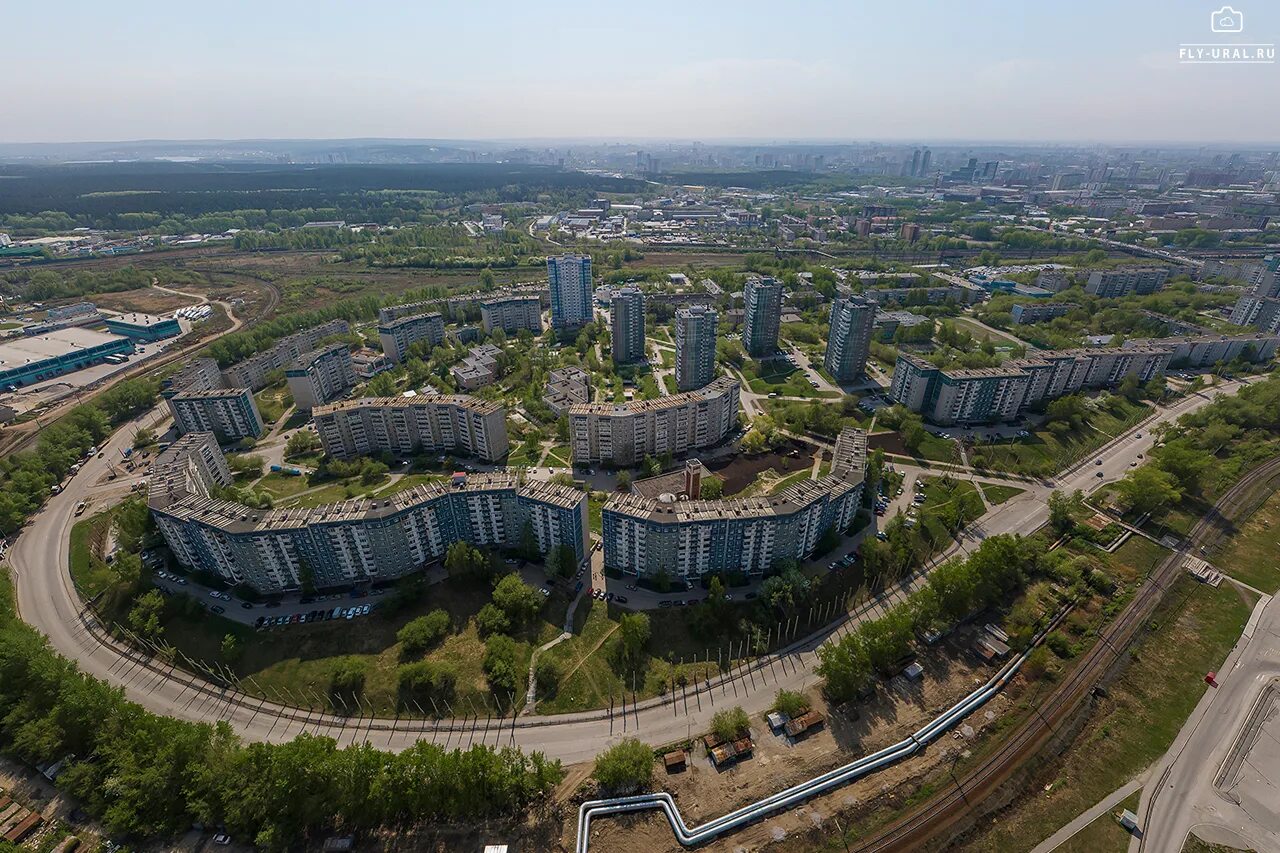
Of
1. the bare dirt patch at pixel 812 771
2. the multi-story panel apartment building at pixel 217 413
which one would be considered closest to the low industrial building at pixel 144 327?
the multi-story panel apartment building at pixel 217 413

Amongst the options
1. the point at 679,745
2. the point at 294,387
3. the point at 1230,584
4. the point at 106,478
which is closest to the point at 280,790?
the point at 679,745

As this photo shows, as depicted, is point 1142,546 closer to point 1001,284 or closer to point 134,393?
point 1001,284

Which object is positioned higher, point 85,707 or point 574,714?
point 85,707

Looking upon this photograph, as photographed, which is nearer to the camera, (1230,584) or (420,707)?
(420,707)

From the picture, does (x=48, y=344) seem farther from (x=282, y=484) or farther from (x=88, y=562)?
(x=282, y=484)

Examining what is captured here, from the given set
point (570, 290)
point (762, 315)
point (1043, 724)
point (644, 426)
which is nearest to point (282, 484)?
point (644, 426)

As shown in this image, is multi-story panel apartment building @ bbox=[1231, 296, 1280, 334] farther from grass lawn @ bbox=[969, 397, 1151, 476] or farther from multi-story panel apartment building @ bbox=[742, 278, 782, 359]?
multi-story panel apartment building @ bbox=[742, 278, 782, 359]

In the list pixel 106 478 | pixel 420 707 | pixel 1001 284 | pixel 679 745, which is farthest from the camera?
pixel 1001 284

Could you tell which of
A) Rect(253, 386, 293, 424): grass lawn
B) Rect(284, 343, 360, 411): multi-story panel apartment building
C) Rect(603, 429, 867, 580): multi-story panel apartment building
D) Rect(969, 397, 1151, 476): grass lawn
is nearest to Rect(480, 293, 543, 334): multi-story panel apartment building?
Rect(284, 343, 360, 411): multi-story panel apartment building
